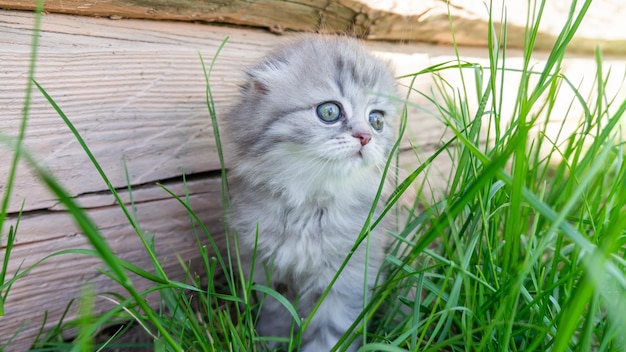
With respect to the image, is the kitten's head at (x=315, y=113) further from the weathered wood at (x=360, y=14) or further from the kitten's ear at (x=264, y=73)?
the weathered wood at (x=360, y=14)

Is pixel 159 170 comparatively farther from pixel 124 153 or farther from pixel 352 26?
pixel 352 26

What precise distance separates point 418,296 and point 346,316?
1.17 feet

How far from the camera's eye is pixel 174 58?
61.4 inches

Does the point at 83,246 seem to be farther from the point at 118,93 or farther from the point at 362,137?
the point at 362,137

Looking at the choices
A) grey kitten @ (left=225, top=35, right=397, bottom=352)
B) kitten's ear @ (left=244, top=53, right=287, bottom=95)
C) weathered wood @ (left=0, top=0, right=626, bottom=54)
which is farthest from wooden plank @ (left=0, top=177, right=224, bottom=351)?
weathered wood @ (left=0, top=0, right=626, bottom=54)

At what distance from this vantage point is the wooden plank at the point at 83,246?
1.43 m

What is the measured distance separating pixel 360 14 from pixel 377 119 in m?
0.54

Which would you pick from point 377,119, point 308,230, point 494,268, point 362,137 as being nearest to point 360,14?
point 377,119

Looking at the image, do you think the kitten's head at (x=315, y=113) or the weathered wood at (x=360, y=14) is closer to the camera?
the kitten's head at (x=315, y=113)

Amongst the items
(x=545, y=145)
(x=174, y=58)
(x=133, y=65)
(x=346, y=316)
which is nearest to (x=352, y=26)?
(x=174, y=58)

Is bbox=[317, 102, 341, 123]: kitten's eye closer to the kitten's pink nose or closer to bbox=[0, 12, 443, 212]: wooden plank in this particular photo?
the kitten's pink nose

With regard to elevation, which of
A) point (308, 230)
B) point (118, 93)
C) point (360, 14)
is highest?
point (360, 14)

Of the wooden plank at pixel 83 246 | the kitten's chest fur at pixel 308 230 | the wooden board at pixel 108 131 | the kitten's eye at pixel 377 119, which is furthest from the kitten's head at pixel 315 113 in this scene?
the wooden plank at pixel 83 246

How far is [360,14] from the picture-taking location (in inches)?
72.7
